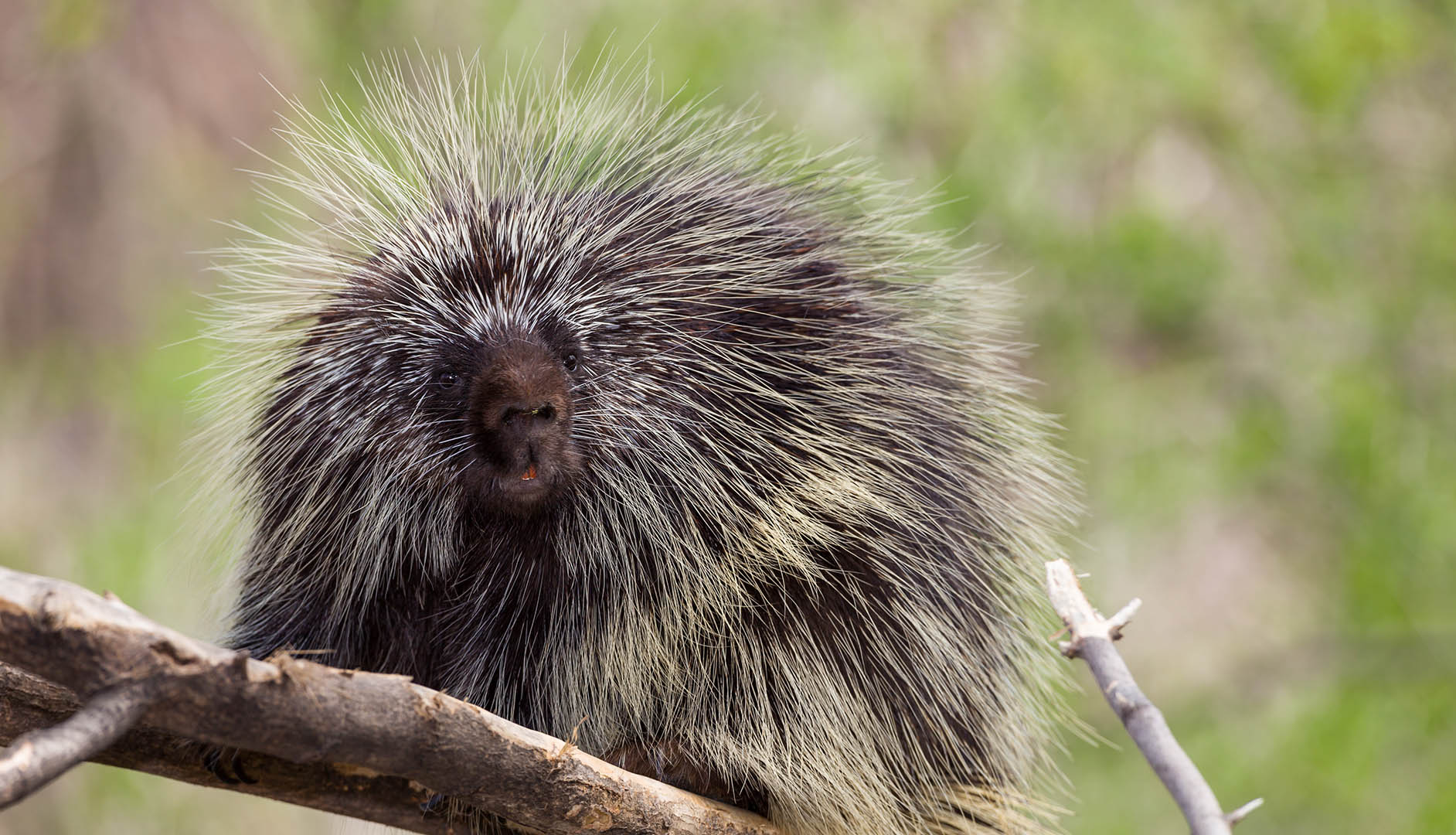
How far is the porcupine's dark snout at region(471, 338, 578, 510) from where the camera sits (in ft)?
6.53

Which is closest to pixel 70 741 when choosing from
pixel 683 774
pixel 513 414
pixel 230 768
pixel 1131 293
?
pixel 230 768

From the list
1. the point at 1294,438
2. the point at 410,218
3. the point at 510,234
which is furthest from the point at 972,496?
the point at 1294,438

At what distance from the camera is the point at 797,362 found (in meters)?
2.34

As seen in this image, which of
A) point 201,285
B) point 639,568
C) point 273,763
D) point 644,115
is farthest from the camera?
point 201,285

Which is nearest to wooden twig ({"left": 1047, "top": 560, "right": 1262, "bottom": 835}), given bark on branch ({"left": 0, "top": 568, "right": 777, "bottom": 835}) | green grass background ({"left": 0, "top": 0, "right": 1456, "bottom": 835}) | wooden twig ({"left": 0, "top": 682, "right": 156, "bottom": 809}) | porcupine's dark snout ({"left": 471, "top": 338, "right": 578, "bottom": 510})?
bark on branch ({"left": 0, "top": 568, "right": 777, "bottom": 835})

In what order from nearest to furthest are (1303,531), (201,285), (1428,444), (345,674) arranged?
(345,674)
(1428,444)
(1303,531)
(201,285)

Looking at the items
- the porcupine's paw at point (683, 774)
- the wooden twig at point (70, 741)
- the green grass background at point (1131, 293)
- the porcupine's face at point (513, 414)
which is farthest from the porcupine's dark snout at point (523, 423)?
the green grass background at point (1131, 293)

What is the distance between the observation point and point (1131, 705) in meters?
1.33

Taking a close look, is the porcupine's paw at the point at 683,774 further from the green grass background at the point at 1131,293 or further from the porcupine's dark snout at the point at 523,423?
the green grass background at the point at 1131,293

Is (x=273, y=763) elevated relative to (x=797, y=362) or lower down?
lower down

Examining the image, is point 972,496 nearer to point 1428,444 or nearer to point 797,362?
point 797,362

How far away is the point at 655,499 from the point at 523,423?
1.07 ft

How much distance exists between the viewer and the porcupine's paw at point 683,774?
81.1 inches

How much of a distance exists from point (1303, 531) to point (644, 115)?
3524 millimetres
